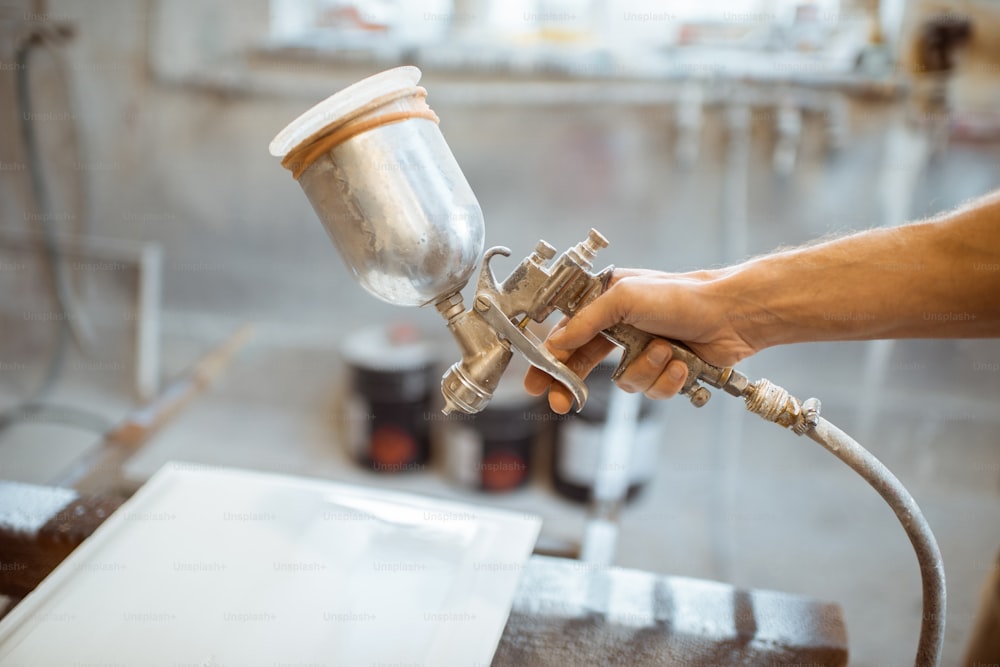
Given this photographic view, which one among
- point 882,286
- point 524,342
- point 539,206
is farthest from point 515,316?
point 539,206

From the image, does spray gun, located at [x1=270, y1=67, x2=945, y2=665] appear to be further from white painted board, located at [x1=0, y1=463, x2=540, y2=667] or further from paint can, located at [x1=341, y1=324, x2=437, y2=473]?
paint can, located at [x1=341, y1=324, x2=437, y2=473]

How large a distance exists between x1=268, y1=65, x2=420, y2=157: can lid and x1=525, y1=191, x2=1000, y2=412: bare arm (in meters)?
0.33

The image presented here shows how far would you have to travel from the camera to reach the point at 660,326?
831 mm

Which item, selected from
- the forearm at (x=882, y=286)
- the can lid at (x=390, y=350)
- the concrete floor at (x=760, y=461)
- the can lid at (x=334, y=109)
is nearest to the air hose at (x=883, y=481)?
the forearm at (x=882, y=286)

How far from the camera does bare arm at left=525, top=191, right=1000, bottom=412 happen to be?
76 centimetres

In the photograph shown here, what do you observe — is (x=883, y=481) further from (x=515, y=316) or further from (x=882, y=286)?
(x=515, y=316)

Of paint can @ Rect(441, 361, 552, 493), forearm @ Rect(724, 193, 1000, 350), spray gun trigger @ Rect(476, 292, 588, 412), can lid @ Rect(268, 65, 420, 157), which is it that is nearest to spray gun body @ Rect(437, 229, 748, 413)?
spray gun trigger @ Rect(476, 292, 588, 412)

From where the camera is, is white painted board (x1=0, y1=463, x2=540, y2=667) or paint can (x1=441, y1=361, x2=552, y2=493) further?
paint can (x1=441, y1=361, x2=552, y2=493)

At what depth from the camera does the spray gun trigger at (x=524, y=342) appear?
804 millimetres

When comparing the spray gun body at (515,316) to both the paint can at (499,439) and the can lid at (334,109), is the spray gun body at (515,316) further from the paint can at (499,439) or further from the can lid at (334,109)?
the paint can at (499,439)

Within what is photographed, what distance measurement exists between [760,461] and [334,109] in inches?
82.0

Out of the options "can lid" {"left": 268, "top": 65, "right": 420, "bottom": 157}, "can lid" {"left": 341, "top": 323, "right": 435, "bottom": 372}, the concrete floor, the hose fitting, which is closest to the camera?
"can lid" {"left": 268, "top": 65, "right": 420, "bottom": 157}

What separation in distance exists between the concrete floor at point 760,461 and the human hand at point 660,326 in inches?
47.8

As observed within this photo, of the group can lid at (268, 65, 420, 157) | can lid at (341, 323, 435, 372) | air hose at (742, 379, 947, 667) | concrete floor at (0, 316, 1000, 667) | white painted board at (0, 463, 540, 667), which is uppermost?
can lid at (268, 65, 420, 157)
